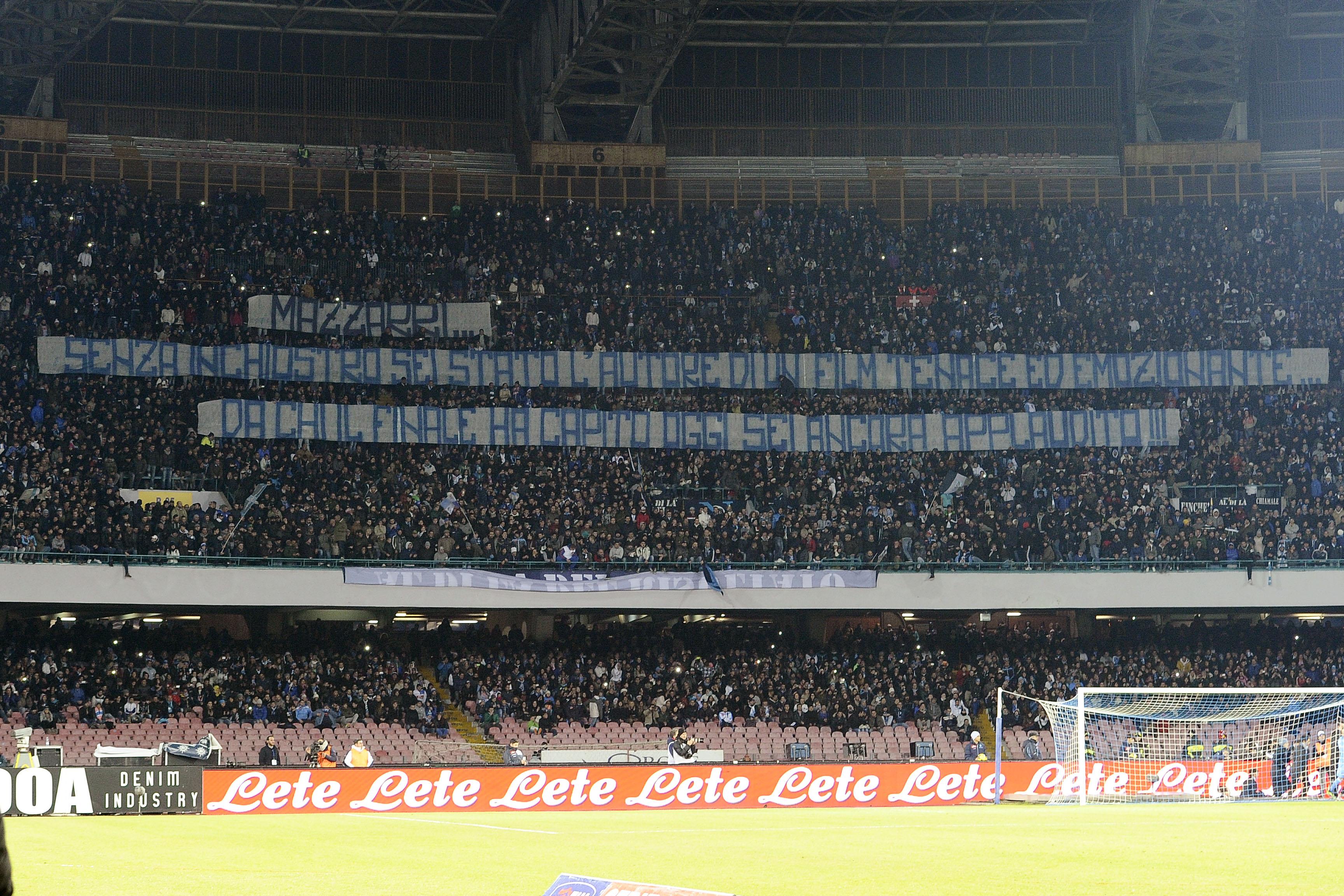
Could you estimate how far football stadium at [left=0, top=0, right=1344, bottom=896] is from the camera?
33312mm

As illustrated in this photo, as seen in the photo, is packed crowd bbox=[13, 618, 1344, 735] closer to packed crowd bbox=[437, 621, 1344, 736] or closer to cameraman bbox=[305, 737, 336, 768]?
packed crowd bbox=[437, 621, 1344, 736]

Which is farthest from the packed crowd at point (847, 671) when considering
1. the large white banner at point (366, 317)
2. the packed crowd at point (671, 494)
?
the large white banner at point (366, 317)

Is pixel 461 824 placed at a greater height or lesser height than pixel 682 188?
lesser

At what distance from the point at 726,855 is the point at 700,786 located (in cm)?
1591

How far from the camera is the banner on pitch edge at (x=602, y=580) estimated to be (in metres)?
37.0

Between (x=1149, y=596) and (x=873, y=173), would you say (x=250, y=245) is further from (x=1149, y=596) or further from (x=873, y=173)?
(x=1149, y=596)

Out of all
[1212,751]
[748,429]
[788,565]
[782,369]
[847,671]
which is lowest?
[1212,751]

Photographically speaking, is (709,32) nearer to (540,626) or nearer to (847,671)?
(540,626)

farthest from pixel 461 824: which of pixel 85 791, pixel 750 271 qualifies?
pixel 750 271

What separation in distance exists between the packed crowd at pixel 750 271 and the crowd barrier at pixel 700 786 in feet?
52.3

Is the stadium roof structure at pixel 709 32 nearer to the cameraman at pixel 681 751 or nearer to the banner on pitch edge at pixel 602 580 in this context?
the banner on pitch edge at pixel 602 580

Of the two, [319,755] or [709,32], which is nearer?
[319,755]

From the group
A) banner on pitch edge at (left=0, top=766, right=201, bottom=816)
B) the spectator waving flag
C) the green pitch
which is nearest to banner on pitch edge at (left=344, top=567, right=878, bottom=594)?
the spectator waving flag

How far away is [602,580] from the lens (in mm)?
37625
